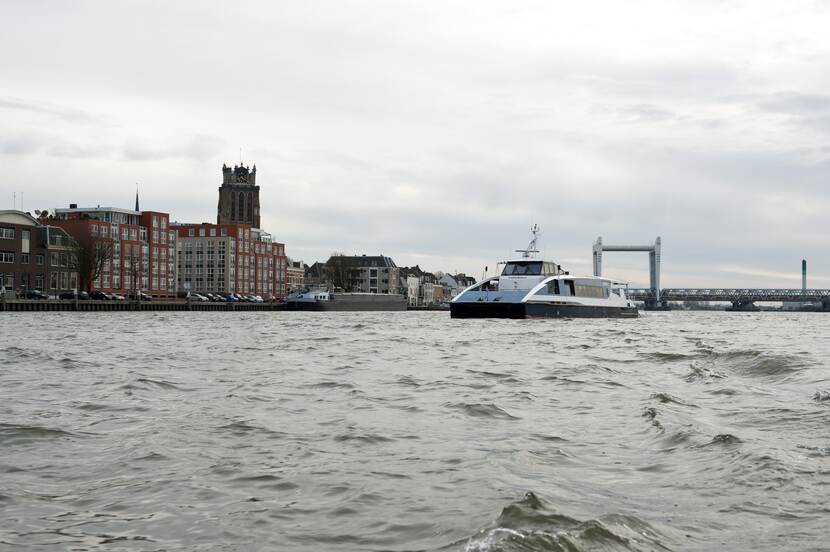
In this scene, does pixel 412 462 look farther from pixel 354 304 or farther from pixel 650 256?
pixel 650 256

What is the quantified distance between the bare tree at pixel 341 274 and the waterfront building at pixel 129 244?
3825cm

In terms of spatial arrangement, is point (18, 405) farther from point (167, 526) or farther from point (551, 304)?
point (551, 304)

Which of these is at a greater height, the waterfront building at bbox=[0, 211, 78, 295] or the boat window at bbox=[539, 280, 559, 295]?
the waterfront building at bbox=[0, 211, 78, 295]

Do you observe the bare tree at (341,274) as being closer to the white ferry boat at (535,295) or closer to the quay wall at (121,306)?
the quay wall at (121,306)

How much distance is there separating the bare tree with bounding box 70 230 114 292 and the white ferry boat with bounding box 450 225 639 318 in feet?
211

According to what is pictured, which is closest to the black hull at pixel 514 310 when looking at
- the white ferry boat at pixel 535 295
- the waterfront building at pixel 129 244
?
the white ferry boat at pixel 535 295

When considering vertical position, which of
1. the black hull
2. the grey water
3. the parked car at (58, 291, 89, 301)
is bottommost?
the grey water

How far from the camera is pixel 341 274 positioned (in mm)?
183125

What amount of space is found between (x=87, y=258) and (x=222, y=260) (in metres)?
52.8

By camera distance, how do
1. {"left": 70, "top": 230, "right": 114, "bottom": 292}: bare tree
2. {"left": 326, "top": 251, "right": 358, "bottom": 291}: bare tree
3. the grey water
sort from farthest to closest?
{"left": 326, "top": 251, "right": 358, "bottom": 291}: bare tree
{"left": 70, "top": 230, "right": 114, "bottom": 292}: bare tree
the grey water

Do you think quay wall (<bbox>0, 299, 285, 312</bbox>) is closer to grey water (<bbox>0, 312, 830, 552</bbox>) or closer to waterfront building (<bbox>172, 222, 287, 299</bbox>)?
waterfront building (<bbox>172, 222, 287, 299</bbox>)

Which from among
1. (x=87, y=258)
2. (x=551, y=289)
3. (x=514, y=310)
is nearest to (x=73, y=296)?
(x=87, y=258)

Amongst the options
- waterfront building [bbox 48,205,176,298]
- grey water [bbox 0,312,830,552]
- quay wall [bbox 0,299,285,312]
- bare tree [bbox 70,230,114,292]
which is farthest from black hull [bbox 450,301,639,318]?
waterfront building [bbox 48,205,176,298]

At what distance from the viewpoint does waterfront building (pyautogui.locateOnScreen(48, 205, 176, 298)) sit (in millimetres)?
130125
